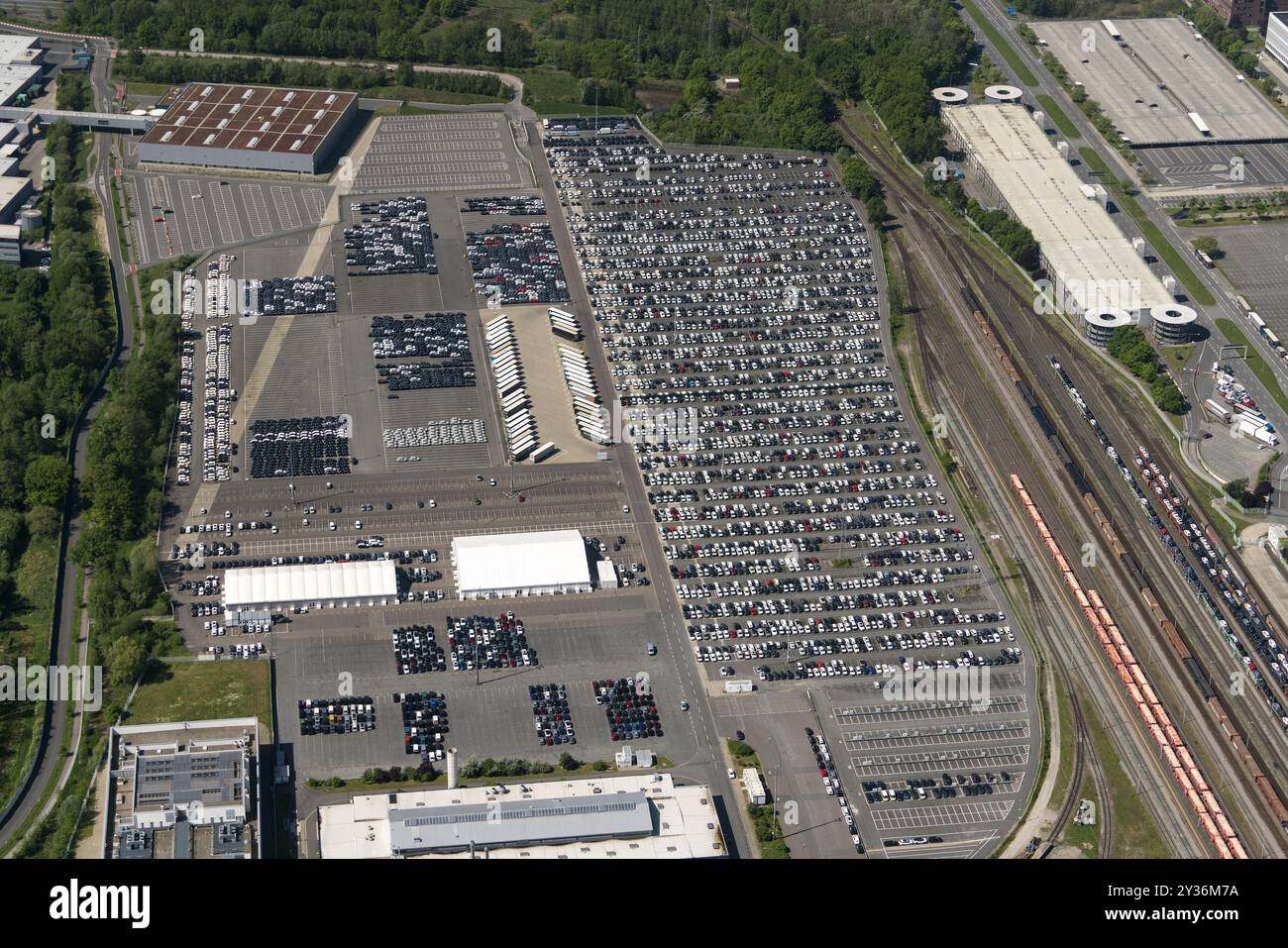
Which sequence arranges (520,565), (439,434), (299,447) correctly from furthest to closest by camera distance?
(439,434) → (299,447) → (520,565)

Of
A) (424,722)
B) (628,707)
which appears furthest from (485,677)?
(628,707)

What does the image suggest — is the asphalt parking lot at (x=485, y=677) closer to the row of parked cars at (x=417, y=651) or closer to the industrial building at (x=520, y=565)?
the row of parked cars at (x=417, y=651)

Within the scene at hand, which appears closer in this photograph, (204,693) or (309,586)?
(204,693)

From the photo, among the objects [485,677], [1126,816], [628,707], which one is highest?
[628,707]

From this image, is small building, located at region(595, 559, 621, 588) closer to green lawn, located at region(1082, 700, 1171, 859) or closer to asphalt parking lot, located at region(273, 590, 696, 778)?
asphalt parking lot, located at region(273, 590, 696, 778)

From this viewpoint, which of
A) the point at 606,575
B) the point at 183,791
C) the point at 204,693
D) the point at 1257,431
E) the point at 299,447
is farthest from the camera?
the point at 1257,431

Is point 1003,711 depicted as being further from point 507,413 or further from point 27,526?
point 27,526

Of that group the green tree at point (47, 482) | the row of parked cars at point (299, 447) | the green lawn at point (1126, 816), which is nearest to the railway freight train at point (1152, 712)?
the green lawn at point (1126, 816)

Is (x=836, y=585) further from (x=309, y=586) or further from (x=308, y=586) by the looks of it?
(x=308, y=586)
